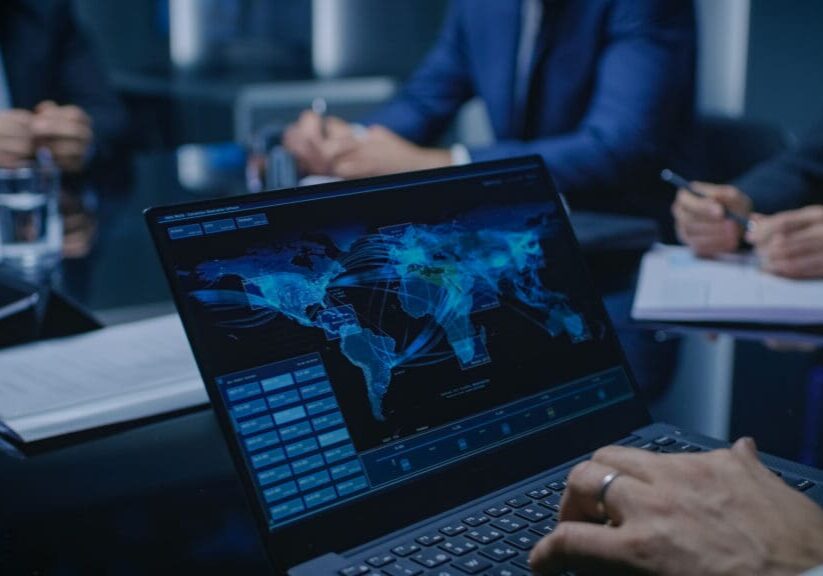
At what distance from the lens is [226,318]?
0.60 meters

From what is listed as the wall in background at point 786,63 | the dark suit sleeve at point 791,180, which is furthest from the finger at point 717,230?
the wall in background at point 786,63

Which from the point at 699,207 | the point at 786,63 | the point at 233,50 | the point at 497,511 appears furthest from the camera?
the point at 233,50

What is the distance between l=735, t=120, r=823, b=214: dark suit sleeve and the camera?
5.82 feet

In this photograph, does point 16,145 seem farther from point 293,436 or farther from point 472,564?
point 472,564

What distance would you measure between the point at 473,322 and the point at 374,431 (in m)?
0.13

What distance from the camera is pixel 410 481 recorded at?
24.3 inches

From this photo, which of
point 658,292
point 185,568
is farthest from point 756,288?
point 185,568

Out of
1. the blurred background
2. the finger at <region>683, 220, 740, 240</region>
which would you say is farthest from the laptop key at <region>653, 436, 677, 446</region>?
the blurred background

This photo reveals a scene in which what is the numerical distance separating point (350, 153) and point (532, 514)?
139 cm

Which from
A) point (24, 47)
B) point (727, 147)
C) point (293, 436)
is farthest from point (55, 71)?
point (293, 436)

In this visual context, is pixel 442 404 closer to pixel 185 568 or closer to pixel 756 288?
pixel 185 568

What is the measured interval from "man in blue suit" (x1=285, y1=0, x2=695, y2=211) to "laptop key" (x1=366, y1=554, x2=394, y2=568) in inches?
52.1

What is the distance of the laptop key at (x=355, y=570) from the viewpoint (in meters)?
0.54

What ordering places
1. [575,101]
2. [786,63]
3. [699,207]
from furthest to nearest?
[786,63] < [575,101] < [699,207]
